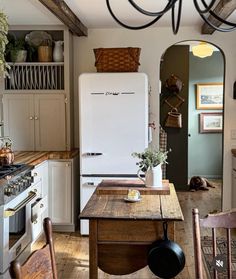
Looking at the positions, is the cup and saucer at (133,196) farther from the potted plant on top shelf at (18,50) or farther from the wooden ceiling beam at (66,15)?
the potted plant on top shelf at (18,50)

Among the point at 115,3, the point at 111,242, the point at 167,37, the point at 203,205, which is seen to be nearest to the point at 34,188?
the point at 111,242

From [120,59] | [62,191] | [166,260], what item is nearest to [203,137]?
[120,59]

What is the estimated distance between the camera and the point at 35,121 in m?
4.78

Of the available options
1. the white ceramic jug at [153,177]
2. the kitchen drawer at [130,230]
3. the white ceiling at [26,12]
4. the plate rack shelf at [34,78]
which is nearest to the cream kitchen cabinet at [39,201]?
the plate rack shelf at [34,78]

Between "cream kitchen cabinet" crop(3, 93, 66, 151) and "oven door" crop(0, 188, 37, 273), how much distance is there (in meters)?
1.24

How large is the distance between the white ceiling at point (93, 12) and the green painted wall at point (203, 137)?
342 centimetres

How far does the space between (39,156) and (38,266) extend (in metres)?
3.00

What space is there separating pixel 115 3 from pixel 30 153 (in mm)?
1947

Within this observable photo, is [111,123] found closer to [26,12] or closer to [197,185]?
[26,12]

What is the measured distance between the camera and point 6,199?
285 centimetres

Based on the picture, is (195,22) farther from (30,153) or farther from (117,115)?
(30,153)

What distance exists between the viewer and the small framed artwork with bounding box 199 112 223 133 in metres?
8.04

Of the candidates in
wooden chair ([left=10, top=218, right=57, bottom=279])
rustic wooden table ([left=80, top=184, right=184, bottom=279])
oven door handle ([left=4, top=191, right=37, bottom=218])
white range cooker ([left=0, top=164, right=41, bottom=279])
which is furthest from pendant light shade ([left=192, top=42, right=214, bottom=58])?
wooden chair ([left=10, top=218, right=57, bottom=279])

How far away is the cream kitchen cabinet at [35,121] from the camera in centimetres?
475
